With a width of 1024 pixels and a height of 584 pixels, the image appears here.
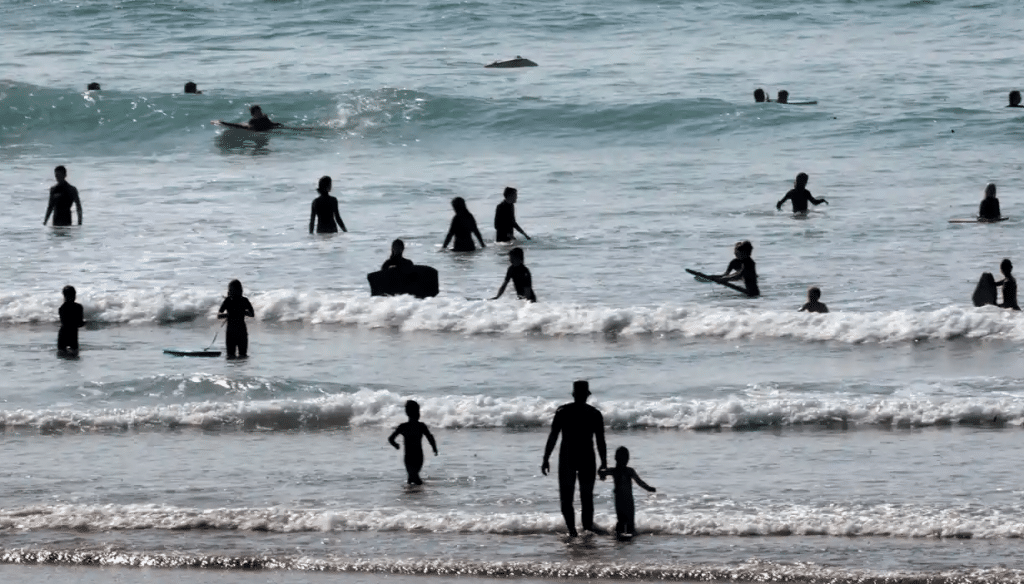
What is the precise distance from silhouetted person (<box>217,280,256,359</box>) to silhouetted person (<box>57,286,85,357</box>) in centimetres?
188

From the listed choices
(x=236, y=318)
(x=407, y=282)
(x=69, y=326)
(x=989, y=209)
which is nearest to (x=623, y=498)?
(x=236, y=318)

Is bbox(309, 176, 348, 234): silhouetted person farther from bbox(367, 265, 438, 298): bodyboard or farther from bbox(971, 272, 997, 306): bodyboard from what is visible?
bbox(971, 272, 997, 306): bodyboard

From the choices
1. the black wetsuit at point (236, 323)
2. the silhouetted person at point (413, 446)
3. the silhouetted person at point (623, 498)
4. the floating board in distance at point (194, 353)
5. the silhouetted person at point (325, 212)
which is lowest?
the silhouetted person at point (623, 498)

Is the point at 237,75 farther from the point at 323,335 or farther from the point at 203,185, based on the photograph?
the point at 323,335

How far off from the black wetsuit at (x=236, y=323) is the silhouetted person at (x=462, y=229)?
6.43 meters

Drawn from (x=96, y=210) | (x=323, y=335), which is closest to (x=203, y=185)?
(x=96, y=210)

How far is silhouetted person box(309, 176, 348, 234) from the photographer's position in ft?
86.4

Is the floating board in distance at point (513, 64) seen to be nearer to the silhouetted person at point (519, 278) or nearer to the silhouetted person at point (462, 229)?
the silhouetted person at point (462, 229)

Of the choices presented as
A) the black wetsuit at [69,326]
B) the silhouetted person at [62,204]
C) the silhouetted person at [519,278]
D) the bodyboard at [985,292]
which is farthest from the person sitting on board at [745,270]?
the silhouetted person at [62,204]

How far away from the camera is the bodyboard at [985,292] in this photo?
63.7ft

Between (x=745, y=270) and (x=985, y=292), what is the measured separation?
10.8 ft

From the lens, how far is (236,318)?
1811 cm

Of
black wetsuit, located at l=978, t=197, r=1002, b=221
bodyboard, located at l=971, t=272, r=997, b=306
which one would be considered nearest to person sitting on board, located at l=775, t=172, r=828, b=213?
black wetsuit, located at l=978, t=197, r=1002, b=221

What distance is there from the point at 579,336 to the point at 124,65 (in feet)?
109
